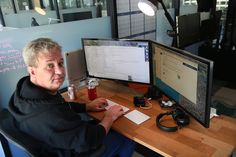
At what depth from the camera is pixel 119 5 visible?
94.0 inches

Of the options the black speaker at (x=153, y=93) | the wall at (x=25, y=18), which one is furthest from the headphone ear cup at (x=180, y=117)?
the wall at (x=25, y=18)

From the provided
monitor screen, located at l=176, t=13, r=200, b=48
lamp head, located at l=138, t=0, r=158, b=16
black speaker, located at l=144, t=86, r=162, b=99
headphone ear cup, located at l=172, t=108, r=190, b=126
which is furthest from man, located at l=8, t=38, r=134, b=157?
monitor screen, located at l=176, t=13, r=200, b=48

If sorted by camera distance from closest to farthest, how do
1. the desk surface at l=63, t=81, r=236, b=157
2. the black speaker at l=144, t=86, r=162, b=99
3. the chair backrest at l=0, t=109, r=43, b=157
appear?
1. the chair backrest at l=0, t=109, r=43, b=157
2. the desk surface at l=63, t=81, r=236, b=157
3. the black speaker at l=144, t=86, r=162, b=99

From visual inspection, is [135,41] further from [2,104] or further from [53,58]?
[2,104]

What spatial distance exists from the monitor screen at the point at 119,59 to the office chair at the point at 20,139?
33.3 inches

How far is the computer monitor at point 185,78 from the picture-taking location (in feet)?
3.41

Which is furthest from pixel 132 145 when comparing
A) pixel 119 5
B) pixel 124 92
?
pixel 119 5

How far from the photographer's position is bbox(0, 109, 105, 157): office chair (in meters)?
0.98

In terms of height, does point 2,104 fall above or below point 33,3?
below

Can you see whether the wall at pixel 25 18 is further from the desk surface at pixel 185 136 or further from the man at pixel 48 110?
the desk surface at pixel 185 136

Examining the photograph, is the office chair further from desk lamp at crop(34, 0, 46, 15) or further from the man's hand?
desk lamp at crop(34, 0, 46, 15)

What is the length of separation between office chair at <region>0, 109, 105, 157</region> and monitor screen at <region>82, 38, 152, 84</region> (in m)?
0.85

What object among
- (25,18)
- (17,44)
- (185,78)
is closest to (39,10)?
(25,18)

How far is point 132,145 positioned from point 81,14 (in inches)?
49.8
